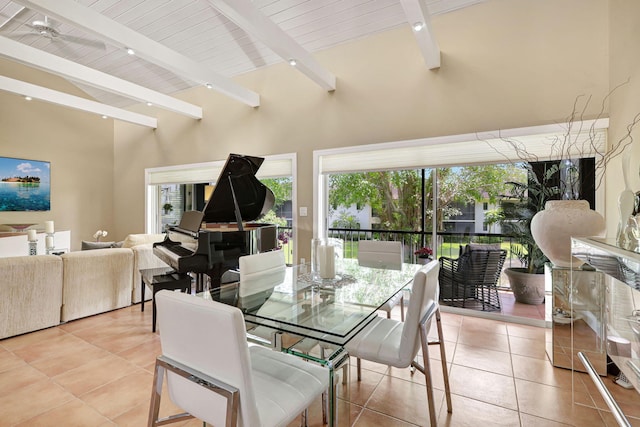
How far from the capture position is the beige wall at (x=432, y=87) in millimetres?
3119

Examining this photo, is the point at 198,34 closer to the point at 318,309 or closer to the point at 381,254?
the point at 381,254

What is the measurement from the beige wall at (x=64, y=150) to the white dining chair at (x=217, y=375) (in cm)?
665

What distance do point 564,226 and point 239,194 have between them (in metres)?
3.23

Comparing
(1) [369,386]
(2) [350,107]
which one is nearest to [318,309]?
(1) [369,386]

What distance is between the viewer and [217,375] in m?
1.07

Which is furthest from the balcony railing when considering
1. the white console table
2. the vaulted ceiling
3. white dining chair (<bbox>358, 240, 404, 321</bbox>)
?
the white console table

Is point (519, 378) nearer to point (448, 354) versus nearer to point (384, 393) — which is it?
point (448, 354)

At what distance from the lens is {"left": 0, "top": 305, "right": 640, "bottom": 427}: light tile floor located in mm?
1862

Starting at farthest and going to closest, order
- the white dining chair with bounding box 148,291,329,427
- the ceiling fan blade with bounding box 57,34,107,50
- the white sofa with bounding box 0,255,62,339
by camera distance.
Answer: the ceiling fan blade with bounding box 57,34,107,50 → the white sofa with bounding box 0,255,62,339 → the white dining chair with bounding box 148,291,329,427

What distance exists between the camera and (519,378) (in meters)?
2.30

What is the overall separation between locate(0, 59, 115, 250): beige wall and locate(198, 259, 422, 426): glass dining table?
6.25 m

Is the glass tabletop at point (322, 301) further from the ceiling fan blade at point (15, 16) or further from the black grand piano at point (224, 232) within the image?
the ceiling fan blade at point (15, 16)

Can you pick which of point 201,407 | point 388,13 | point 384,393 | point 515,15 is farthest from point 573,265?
point 388,13

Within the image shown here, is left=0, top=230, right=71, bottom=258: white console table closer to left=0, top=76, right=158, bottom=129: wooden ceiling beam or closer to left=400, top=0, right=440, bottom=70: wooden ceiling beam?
left=0, top=76, right=158, bottom=129: wooden ceiling beam
